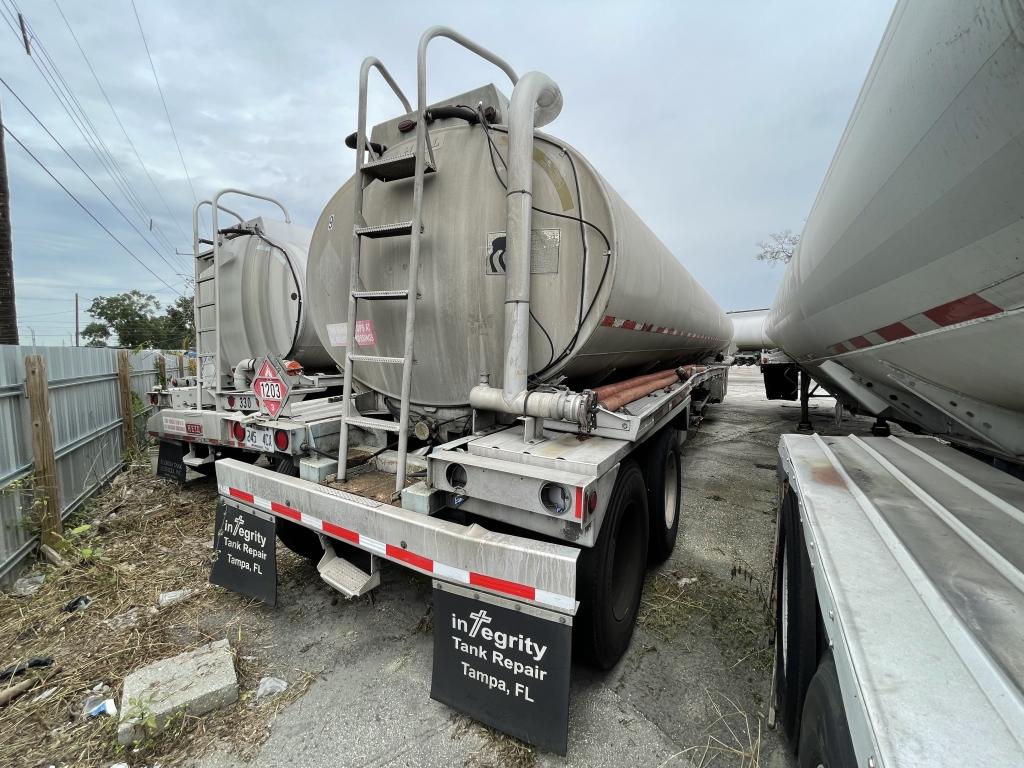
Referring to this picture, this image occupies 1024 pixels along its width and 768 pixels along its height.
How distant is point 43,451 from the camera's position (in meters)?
3.78

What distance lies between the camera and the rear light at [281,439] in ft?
9.86

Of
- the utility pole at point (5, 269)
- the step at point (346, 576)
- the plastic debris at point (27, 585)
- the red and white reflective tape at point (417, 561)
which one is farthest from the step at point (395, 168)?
the utility pole at point (5, 269)

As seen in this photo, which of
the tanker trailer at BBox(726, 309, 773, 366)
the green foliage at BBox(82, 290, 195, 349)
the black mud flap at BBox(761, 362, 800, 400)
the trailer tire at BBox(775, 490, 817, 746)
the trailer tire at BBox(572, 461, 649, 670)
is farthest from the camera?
the green foliage at BBox(82, 290, 195, 349)

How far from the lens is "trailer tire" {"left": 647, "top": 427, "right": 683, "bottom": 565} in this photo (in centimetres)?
332

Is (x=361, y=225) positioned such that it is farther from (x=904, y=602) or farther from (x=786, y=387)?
(x=786, y=387)

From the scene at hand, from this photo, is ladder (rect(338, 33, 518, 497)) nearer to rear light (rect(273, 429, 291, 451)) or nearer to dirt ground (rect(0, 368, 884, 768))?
rear light (rect(273, 429, 291, 451))

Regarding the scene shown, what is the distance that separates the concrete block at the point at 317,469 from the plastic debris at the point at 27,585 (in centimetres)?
247

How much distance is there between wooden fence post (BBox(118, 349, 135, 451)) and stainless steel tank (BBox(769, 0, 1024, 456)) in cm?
846

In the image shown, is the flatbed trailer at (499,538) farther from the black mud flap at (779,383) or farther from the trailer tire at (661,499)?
the black mud flap at (779,383)

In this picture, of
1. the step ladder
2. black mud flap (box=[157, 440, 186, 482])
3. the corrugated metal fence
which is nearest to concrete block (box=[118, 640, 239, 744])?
the step ladder

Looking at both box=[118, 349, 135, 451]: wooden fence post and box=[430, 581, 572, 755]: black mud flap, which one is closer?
box=[430, 581, 572, 755]: black mud flap

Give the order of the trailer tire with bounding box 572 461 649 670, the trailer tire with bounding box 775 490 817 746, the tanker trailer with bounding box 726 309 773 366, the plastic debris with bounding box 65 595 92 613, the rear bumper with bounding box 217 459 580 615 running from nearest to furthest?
the trailer tire with bounding box 775 490 817 746 → the rear bumper with bounding box 217 459 580 615 → the trailer tire with bounding box 572 461 649 670 → the plastic debris with bounding box 65 595 92 613 → the tanker trailer with bounding box 726 309 773 366

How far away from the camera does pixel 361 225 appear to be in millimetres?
2576

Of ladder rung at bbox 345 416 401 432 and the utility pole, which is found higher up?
the utility pole
